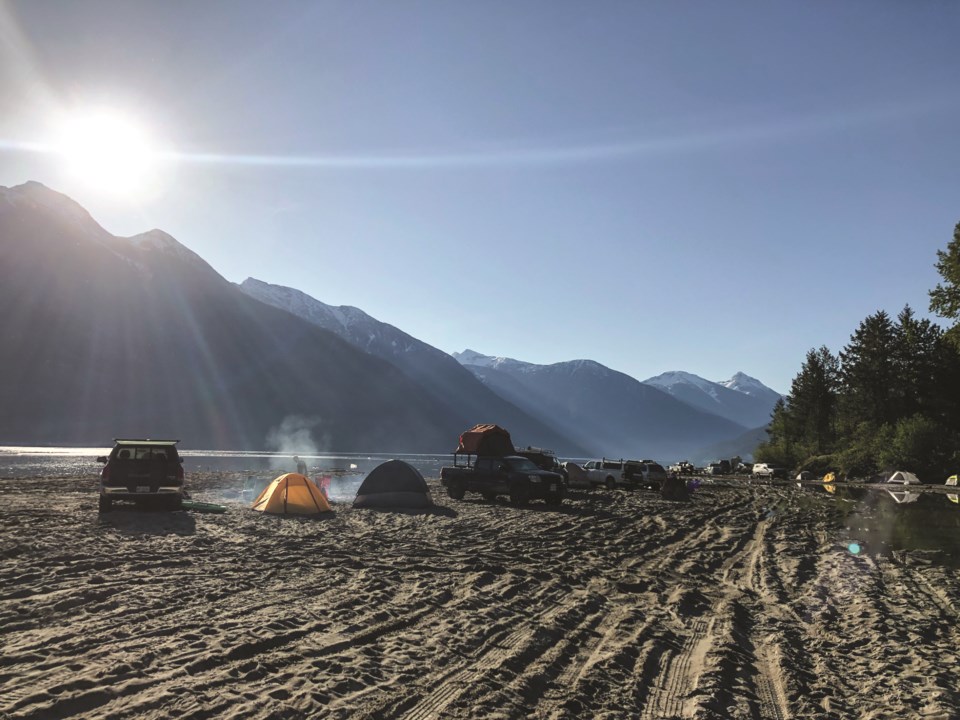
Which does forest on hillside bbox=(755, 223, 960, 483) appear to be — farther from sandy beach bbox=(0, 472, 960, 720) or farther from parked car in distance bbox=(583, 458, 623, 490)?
sandy beach bbox=(0, 472, 960, 720)

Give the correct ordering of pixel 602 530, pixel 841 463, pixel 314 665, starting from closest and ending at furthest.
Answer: pixel 314 665, pixel 602 530, pixel 841 463

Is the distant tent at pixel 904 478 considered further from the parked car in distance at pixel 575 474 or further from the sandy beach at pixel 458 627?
the sandy beach at pixel 458 627

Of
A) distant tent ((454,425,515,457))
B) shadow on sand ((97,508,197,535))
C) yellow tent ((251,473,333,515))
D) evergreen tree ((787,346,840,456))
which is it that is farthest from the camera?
evergreen tree ((787,346,840,456))

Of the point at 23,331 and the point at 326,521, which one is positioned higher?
the point at 23,331

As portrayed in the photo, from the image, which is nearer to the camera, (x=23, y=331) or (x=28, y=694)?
(x=28, y=694)

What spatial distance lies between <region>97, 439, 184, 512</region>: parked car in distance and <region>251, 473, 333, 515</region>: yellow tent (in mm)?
2780

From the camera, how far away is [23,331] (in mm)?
195500

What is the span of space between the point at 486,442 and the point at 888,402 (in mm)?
50260

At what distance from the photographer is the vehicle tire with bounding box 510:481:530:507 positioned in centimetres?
2623

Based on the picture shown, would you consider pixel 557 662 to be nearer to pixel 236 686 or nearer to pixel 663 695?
pixel 663 695

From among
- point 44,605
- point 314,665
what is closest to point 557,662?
point 314,665

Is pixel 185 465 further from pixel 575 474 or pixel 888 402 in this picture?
pixel 888 402

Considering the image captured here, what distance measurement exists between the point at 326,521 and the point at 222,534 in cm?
415

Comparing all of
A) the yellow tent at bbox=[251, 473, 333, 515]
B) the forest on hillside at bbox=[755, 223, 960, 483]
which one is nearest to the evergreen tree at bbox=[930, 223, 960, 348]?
the forest on hillside at bbox=[755, 223, 960, 483]
